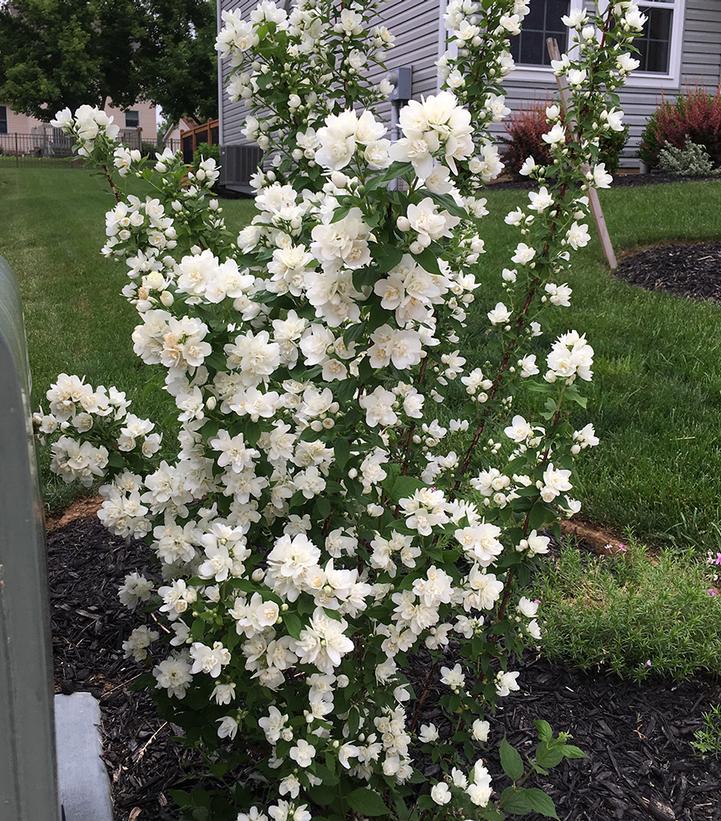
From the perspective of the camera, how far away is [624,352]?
473cm

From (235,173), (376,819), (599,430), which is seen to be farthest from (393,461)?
(235,173)

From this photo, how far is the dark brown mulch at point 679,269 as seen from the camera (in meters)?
6.16

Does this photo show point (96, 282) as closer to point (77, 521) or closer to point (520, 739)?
point (77, 521)

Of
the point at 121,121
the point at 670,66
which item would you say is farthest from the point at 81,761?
the point at 121,121

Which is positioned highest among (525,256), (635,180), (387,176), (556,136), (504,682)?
(635,180)

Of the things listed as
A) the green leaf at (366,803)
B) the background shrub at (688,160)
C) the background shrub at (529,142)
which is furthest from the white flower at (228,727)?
the background shrub at (688,160)

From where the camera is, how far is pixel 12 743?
892 millimetres

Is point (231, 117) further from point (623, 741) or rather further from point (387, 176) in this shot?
point (387, 176)

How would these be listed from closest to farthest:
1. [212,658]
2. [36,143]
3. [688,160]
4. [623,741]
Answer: [212,658], [623,741], [688,160], [36,143]

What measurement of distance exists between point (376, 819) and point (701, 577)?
143 centimetres

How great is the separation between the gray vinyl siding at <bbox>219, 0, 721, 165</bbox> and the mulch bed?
35.2 ft

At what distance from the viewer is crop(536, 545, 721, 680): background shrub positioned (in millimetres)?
2445

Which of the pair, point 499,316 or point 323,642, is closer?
point 323,642

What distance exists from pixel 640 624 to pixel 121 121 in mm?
49618
